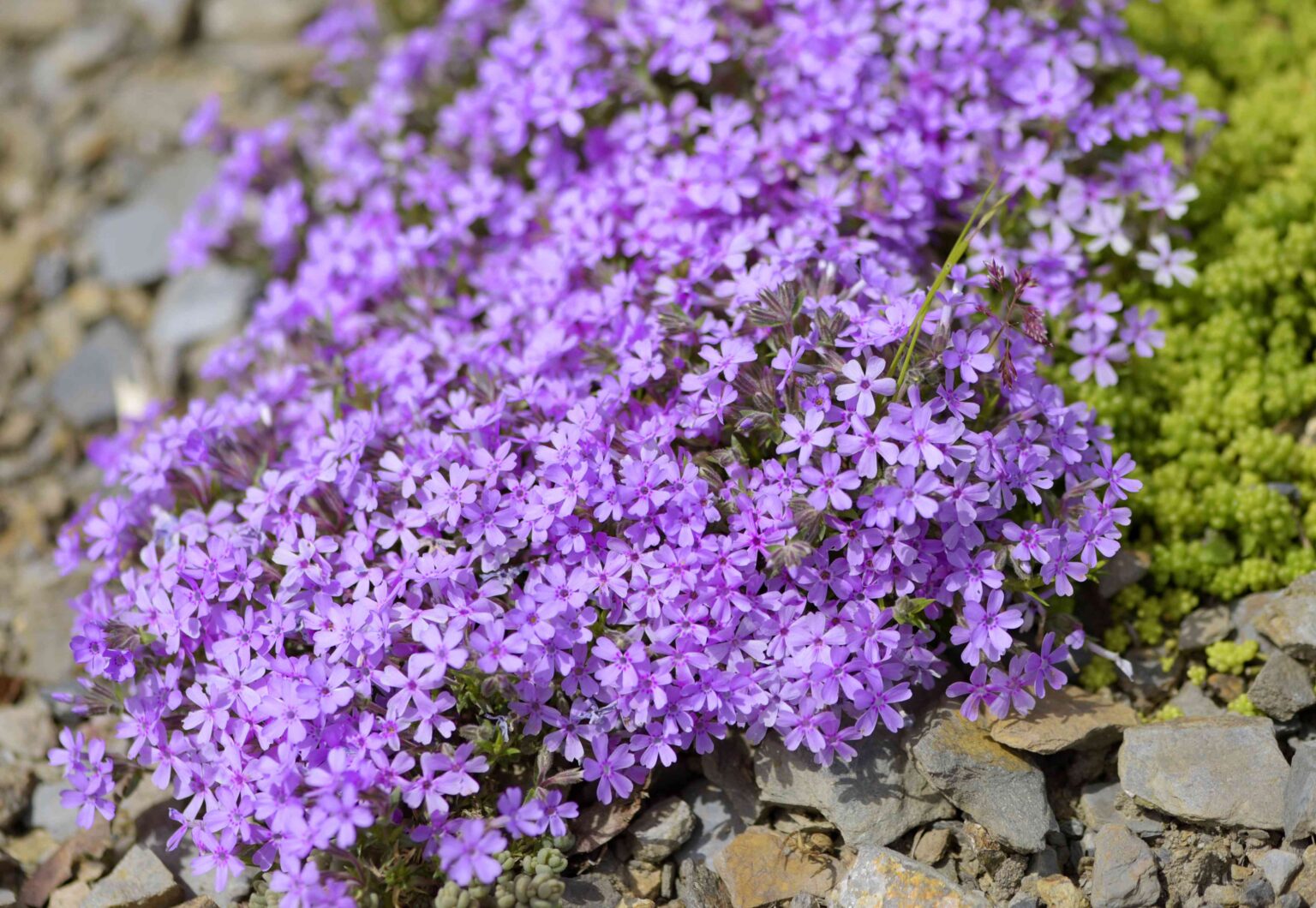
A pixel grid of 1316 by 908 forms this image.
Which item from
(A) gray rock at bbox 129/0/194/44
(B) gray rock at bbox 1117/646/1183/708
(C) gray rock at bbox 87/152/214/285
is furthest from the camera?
(A) gray rock at bbox 129/0/194/44

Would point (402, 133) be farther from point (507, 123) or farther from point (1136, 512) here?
point (1136, 512)

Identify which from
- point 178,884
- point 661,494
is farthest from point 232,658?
point 661,494

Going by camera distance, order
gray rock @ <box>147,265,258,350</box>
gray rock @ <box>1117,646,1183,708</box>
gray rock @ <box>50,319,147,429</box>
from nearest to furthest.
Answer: gray rock @ <box>1117,646,1183,708</box>
gray rock @ <box>50,319,147,429</box>
gray rock @ <box>147,265,258,350</box>

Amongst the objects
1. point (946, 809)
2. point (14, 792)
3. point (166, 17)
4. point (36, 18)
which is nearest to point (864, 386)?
point (946, 809)

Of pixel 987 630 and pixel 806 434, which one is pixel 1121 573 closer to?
pixel 987 630

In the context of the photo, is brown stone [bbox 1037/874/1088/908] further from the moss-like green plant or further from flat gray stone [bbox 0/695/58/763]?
flat gray stone [bbox 0/695/58/763]

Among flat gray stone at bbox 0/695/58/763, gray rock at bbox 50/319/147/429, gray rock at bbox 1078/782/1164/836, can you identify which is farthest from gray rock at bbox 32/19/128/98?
gray rock at bbox 1078/782/1164/836

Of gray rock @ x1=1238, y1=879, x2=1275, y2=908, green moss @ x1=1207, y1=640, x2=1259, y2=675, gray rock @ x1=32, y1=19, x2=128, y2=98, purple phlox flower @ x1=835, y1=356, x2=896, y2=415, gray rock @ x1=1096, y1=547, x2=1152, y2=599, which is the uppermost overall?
purple phlox flower @ x1=835, y1=356, x2=896, y2=415
